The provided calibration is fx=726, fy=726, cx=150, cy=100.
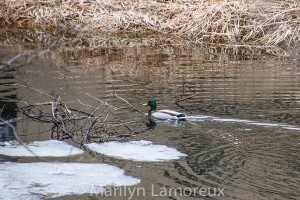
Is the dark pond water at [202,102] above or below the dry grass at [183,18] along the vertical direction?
below

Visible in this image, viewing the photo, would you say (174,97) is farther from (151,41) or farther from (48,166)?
(151,41)

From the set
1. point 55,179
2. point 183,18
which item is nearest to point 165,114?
point 55,179

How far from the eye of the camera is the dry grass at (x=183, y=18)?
17.5 metres

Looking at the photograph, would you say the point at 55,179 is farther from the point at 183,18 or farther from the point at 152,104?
the point at 183,18

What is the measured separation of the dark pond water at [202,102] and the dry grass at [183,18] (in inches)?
60.3

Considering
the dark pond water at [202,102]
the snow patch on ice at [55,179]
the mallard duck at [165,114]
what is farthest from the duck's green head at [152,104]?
the snow patch on ice at [55,179]

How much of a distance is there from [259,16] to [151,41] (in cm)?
274

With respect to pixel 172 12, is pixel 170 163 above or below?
below

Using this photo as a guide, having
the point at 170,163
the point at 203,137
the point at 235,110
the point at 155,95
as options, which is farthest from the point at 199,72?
the point at 170,163

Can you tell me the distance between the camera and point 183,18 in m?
18.7

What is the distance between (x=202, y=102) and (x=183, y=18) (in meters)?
8.64

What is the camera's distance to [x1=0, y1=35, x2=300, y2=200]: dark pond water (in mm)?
6645

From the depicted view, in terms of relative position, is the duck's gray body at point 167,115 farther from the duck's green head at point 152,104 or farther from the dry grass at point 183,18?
the dry grass at point 183,18

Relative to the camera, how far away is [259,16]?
58.9 ft
